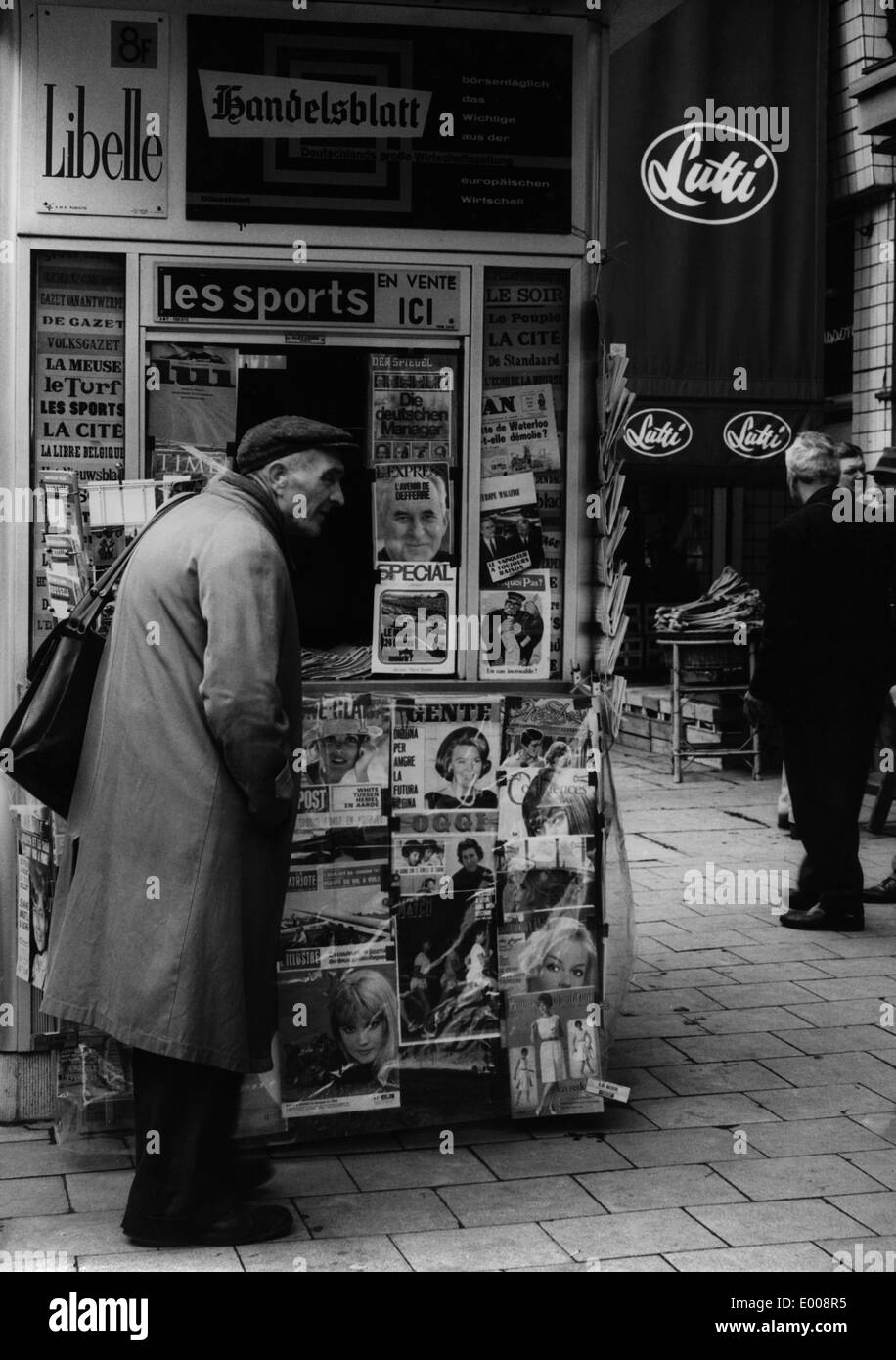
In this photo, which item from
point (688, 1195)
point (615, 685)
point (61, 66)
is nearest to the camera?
point (688, 1195)

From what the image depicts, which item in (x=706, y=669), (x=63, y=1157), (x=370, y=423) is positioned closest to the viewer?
(x=63, y=1157)

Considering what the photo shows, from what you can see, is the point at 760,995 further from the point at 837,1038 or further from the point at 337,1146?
the point at 337,1146

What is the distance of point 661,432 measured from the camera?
10.2 m

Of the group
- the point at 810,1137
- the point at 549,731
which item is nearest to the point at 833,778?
the point at 810,1137

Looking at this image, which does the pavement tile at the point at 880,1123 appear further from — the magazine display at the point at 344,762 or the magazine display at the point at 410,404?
the magazine display at the point at 410,404

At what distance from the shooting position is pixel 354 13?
4.39 metres

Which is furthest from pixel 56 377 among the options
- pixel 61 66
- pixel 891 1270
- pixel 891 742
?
pixel 891 742

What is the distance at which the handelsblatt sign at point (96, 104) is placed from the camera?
431 centimetres

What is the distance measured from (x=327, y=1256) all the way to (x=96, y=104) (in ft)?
9.62

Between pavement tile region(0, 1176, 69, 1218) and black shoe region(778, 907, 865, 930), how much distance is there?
141 inches

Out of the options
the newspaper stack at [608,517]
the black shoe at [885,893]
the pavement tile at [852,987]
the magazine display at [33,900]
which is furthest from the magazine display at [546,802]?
the black shoe at [885,893]

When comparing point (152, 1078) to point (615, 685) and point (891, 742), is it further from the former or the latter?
point (891, 742)

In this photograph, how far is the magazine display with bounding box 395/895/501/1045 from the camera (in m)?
4.39

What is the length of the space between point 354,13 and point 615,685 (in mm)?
1953
